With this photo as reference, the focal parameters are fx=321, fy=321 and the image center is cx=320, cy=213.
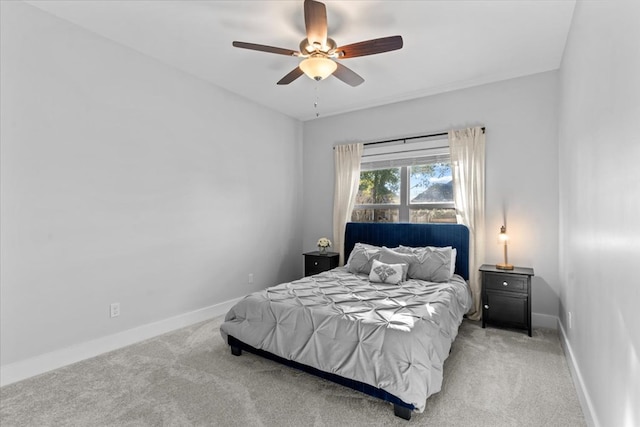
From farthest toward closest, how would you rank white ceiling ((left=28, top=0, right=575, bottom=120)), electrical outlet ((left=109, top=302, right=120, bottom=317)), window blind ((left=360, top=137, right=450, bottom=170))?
window blind ((left=360, top=137, right=450, bottom=170)), electrical outlet ((left=109, top=302, right=120, bottom=317)), white ceiling ((left=28, top=0, right=575, bottom=120))

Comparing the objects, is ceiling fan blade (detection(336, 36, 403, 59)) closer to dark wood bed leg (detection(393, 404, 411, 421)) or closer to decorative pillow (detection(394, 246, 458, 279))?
decorative pillow (detection(394, 246, 458, 279))

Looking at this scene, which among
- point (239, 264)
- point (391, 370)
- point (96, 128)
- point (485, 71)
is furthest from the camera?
point (239, 264)

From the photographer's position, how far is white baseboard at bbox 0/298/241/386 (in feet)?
8.00

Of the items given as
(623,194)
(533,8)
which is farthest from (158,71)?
(623,194)

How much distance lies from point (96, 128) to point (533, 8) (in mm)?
3844

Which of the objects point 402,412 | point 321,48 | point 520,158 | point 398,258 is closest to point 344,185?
point 398,258

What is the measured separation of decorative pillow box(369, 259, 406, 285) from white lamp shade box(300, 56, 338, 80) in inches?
80.1

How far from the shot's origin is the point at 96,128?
2932mm

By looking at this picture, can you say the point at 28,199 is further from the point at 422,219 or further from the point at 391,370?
the point at 422,219

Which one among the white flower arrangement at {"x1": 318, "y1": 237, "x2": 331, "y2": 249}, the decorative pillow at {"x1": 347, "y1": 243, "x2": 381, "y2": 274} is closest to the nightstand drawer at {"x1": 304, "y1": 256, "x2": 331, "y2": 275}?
the white flower arrangement at {"x1": 318, "y1": 237, "x2": 331, "y2": 249}

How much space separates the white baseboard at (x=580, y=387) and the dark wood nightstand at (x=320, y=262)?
2735mm

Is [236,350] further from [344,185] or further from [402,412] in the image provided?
[344,185]

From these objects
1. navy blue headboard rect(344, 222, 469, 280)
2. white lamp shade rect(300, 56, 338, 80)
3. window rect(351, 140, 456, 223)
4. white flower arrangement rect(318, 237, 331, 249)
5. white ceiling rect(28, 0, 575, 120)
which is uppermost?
white ceiling rect(28, 0, 575, 120)

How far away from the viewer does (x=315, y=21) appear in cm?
227
